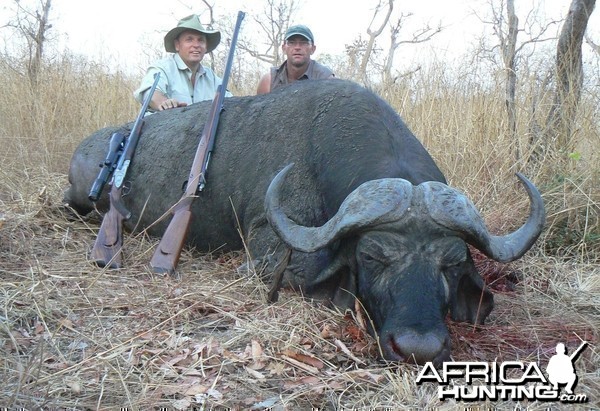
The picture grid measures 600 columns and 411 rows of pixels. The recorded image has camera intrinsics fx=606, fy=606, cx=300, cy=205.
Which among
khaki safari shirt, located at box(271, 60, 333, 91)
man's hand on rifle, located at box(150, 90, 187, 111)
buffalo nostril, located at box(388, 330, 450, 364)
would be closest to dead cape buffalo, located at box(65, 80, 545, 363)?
buffalo nostril, located at box(388, 330, 450, 364)

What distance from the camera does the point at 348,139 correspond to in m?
3.89

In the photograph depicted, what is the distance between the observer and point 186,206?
416 cm

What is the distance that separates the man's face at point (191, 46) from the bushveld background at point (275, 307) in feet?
6.19

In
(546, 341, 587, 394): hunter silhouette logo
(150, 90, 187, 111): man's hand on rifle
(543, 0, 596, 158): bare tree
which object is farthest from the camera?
(150, 90, 187, 111): man's hand on rifle

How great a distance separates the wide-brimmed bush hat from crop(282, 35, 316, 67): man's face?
0.82m

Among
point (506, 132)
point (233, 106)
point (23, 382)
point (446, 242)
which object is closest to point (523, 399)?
point (446, 242)

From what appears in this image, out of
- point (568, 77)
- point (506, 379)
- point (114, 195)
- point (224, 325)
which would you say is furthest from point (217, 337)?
point (568, 77)

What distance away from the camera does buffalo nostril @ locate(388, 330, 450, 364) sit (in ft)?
8.29

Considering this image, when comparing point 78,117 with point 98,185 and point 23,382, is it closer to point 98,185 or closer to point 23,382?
point 98,185

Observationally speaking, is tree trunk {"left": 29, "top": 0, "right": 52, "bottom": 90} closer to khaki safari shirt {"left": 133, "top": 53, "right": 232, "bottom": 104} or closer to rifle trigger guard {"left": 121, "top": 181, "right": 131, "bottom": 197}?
khaki safari shirt {"left": 133, "top": 53, "right": 232, "bottom": 104}

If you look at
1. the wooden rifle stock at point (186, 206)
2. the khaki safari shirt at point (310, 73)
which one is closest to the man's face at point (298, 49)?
the khaki safari shirt at point (310, 73)

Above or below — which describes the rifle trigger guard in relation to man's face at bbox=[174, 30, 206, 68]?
below

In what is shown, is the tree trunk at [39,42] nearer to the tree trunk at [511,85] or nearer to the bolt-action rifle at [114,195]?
the bolt-action rifle at [114,195]

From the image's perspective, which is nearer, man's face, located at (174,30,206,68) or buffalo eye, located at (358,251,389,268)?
buffalo eye, located at (358,251,389,268)
